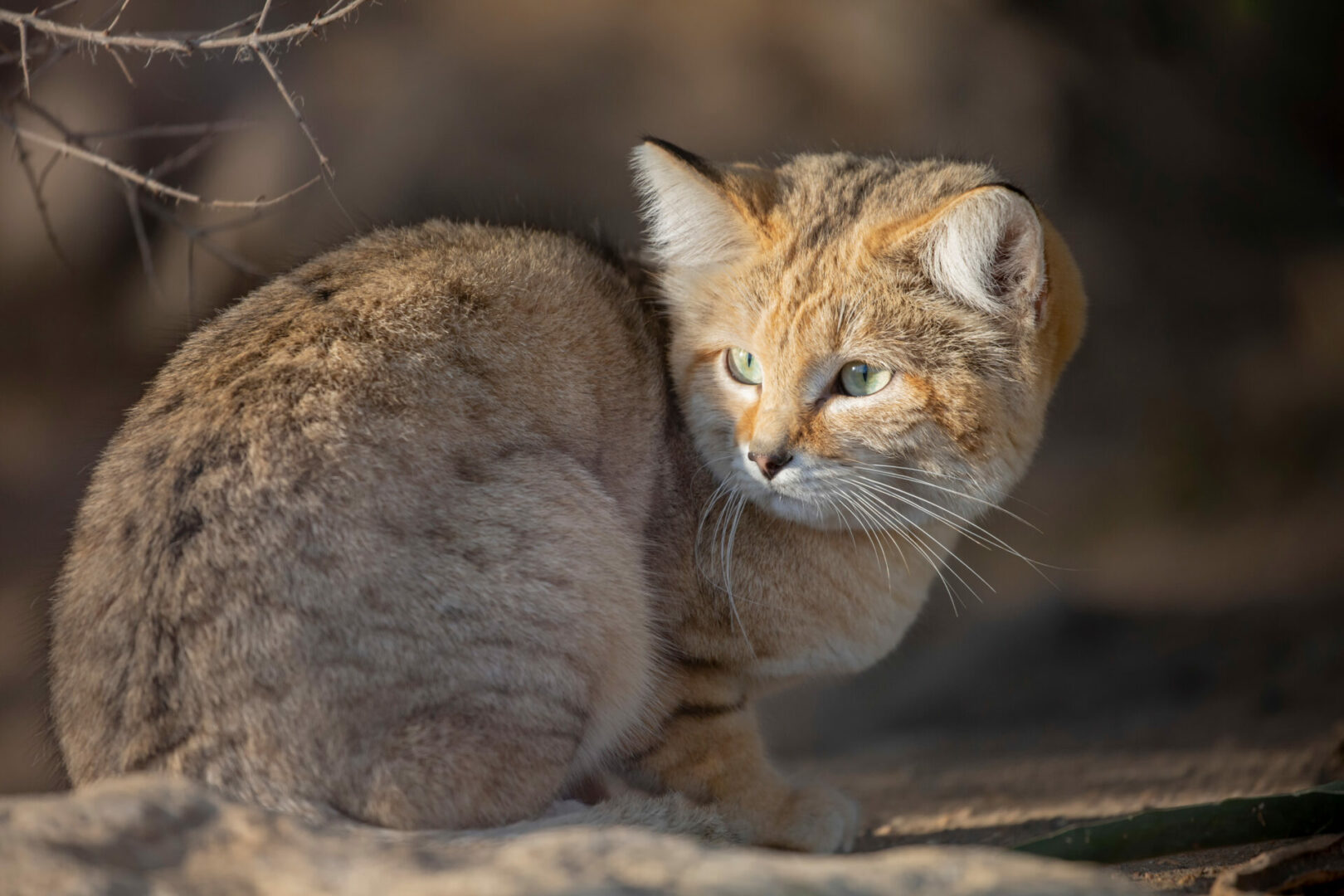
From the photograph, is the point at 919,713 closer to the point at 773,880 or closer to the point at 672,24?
the point at 773,880

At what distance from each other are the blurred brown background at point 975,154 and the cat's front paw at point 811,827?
1.92 m

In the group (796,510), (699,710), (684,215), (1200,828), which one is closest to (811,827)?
(699,710)

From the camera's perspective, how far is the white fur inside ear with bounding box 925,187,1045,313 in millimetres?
2359

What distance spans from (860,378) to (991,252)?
0.43 m

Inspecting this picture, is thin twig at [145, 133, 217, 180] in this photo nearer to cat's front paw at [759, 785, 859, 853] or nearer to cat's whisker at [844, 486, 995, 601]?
cat's whisker at [844, 486, 995, 601]

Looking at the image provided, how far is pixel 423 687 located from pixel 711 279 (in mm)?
1383

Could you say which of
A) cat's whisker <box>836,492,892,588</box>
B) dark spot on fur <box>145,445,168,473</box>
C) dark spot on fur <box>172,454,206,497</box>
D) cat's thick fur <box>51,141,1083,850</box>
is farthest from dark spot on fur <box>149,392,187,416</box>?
cat's whisker <box>836,492,892,588</box>

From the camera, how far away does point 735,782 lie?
2703 millimetres

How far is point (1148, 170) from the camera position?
535 cm

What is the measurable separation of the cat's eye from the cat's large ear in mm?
273

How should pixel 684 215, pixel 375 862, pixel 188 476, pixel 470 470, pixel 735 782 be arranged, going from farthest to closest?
pixel 684 215, pixel 735 782, pixel 470 470, pixel 188 476, pixel 375 862

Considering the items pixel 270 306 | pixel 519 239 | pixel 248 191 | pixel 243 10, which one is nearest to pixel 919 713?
pixel 519 239

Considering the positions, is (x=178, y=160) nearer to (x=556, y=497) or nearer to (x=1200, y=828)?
(x=556, y=497)

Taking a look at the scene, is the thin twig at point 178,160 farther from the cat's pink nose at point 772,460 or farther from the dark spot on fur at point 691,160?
the cat's pink nose at point 772,460
